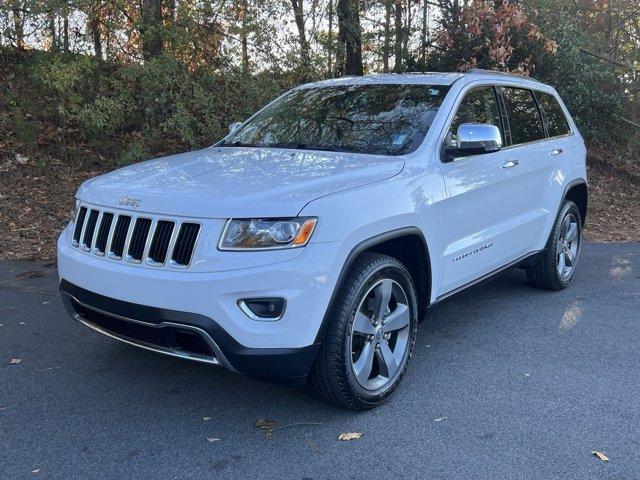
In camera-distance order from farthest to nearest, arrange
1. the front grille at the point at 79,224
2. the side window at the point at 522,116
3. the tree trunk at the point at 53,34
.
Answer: the tree trunk at the point at 53,34 → the side window at the point at 522,116 → the front grille at the point at 79,224

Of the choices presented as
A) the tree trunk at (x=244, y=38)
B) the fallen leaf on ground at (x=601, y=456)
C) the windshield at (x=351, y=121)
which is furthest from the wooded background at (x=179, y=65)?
the fallen leaf on ground at (x=601, y=456)

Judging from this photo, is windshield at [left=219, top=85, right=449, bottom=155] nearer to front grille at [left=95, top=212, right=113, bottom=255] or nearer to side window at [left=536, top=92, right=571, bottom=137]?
front grille at [left=95, top=212, right=113, bottom=255]

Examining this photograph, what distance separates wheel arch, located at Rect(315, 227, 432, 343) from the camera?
327 centimetres

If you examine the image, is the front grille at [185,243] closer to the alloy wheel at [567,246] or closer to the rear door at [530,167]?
the rear door at [530,167]

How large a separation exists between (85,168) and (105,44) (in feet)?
5.67

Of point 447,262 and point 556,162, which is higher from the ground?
point 556,162

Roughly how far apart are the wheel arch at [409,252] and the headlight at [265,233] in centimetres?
30

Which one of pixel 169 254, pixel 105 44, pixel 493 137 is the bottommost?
pixel 169 254

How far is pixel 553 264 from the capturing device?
18.6ft

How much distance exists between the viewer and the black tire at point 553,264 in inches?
222

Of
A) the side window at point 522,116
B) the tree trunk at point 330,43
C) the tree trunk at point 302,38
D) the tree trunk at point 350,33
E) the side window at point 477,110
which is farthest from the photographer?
the tree trunk at point 350,33

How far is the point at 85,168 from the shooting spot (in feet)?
30.5

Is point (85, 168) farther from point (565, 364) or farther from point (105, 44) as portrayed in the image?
point (565, 364)

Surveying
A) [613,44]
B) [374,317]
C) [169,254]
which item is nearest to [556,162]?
[374,317]
